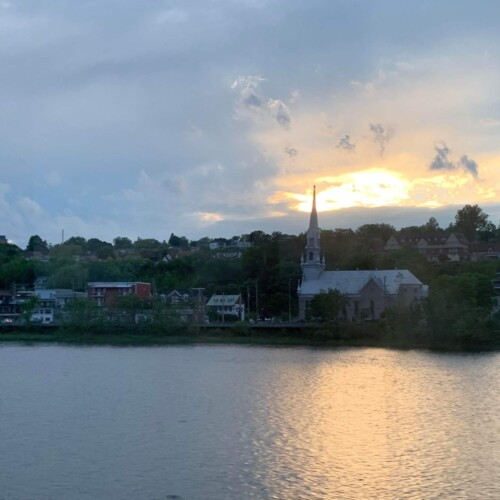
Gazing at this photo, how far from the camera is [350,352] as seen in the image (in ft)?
163

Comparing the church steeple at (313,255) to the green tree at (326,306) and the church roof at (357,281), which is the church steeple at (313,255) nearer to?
the church roof at (357,281)

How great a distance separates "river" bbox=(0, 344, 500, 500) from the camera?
1723cm

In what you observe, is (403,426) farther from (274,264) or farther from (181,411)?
(274,264)

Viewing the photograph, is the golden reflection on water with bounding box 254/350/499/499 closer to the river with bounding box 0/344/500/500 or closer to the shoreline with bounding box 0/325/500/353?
the river with bounding box 0/344/500/500

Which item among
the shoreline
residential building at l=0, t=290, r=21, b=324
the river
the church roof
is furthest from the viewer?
residential building at l=0, t=290, r=21, b=324

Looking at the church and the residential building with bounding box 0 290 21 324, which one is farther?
the residential building with bounding box 0 290 21 324

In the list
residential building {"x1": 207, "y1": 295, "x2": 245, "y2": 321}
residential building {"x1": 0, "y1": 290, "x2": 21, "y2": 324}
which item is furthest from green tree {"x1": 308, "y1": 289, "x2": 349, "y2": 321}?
residential building {"x1": 0, "y1": 290, "x2": 21, "y2": 324}

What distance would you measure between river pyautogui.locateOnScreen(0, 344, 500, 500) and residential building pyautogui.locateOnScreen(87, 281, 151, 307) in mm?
41519

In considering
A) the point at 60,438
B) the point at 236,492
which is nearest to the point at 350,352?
the point at 60,438

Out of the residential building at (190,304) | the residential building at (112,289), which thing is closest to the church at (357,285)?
the residential building at (190,304)

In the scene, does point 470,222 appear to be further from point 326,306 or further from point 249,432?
point 249,432

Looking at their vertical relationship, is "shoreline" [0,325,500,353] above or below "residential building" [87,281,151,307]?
below

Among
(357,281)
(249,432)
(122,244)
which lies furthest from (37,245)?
(249,432)

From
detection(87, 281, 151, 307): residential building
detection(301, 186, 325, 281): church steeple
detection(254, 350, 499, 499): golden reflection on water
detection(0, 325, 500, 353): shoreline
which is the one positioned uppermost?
detection(301, 186, 325, 281): church steeple
